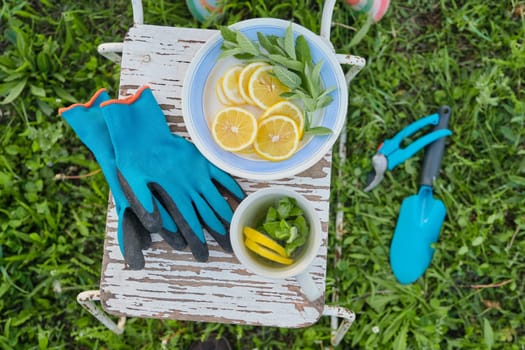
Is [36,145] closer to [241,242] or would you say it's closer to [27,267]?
[27,267]

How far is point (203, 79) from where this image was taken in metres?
1.22

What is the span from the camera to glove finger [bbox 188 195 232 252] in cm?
128

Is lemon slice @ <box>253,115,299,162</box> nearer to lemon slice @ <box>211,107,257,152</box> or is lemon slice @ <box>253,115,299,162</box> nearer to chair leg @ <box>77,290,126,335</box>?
lemon slice @ <box>211,107,257,152</box>

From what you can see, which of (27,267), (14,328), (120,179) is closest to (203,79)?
(120,179)

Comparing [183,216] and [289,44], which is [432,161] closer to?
[289,44]

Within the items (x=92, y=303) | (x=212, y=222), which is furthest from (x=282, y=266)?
(x=92, y=303)

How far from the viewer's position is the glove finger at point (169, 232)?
4.14 ft

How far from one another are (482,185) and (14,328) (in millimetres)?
1897

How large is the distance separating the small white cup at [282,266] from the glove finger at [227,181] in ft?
0.50

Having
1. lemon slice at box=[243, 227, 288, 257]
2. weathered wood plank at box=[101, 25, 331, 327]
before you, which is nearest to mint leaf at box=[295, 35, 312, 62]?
weathered wood plank at box=[101, 25, 331, 327]

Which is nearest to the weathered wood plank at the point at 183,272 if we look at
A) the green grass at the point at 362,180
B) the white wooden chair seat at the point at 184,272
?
the white wooden chair seat at the point at 184,272

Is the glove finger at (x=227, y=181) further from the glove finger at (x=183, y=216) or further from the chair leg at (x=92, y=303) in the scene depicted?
the chair leg at (x=92, y=303)

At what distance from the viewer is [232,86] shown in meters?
1.20

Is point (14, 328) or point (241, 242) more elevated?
point (241, 242)
